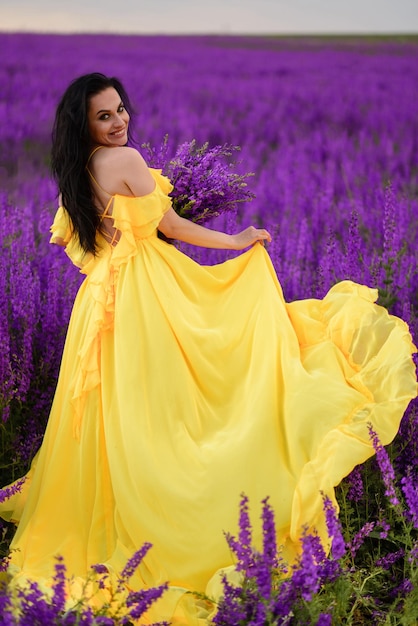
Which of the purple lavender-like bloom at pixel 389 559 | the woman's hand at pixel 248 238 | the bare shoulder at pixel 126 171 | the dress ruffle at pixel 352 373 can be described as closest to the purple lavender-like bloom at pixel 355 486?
the purple lavender-like bloom at pixel 389 559

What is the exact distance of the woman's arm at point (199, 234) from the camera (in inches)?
82.3

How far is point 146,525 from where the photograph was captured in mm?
1861

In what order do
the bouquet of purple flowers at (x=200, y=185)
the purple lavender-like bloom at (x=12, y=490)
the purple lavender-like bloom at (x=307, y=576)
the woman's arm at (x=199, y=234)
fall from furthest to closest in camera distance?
1. the bouquet of purple flowers at (x=200, y=185)
2. the woman's arm at (x=199, y=234)
3. the purple lavender-like bloom at (x=12, y=490)
4. the purple lavender-like bloom at (x=307, y=576)

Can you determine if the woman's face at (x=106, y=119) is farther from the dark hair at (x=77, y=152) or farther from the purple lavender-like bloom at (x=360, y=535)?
the purple lavender-like bloom at (x=360, y=535)

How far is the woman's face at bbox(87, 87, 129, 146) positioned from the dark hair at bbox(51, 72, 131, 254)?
0.01 meters

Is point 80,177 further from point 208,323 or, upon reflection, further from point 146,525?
point 146,525

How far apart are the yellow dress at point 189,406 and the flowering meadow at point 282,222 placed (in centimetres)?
14

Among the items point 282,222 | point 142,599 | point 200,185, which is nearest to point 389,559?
point 142,599

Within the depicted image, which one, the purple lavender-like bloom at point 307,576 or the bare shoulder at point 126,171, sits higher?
the bare shoulder at point 126,171

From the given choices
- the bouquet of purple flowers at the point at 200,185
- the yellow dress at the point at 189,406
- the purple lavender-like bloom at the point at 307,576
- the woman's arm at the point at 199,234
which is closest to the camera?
the purple lavender-like bloom at the point at 307,576

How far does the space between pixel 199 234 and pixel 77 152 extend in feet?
1.25

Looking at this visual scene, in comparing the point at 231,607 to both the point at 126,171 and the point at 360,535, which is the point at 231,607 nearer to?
the point at 360,535

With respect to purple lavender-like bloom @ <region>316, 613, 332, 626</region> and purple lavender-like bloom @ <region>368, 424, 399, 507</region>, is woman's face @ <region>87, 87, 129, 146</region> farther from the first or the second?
purple lavender-like bloom @ <region>316, 613, 332, 626</region>

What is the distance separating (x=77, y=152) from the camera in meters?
2.02
